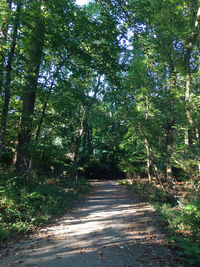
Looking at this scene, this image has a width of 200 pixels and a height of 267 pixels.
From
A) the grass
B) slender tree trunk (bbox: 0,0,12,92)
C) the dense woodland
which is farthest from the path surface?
slender tree trunk (bbox: 0,0,12,92)

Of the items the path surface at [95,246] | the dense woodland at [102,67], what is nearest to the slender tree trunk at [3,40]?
the dense woodland at [102,67]

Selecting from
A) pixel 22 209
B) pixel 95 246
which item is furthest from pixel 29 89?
pixel 95 246

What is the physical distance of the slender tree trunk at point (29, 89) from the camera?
7.68m

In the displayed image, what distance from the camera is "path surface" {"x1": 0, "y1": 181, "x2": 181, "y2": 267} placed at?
3443 mm

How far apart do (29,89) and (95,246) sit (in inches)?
256

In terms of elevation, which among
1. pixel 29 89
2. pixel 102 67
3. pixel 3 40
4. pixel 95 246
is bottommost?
pixel 95 246

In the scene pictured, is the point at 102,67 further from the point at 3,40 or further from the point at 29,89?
the point at 3,40

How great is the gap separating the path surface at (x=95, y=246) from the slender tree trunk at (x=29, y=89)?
4168 mm

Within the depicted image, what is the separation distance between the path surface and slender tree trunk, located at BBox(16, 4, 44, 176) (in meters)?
4.17

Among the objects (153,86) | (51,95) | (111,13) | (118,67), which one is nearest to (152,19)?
(111,13)

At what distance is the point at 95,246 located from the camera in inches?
161

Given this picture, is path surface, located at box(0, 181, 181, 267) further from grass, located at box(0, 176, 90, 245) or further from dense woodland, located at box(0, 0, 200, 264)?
dense woodland, located at box(0, 0, 200, 264)

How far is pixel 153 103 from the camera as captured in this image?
10539mm

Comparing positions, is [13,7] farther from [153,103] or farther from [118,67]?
[153,103]
